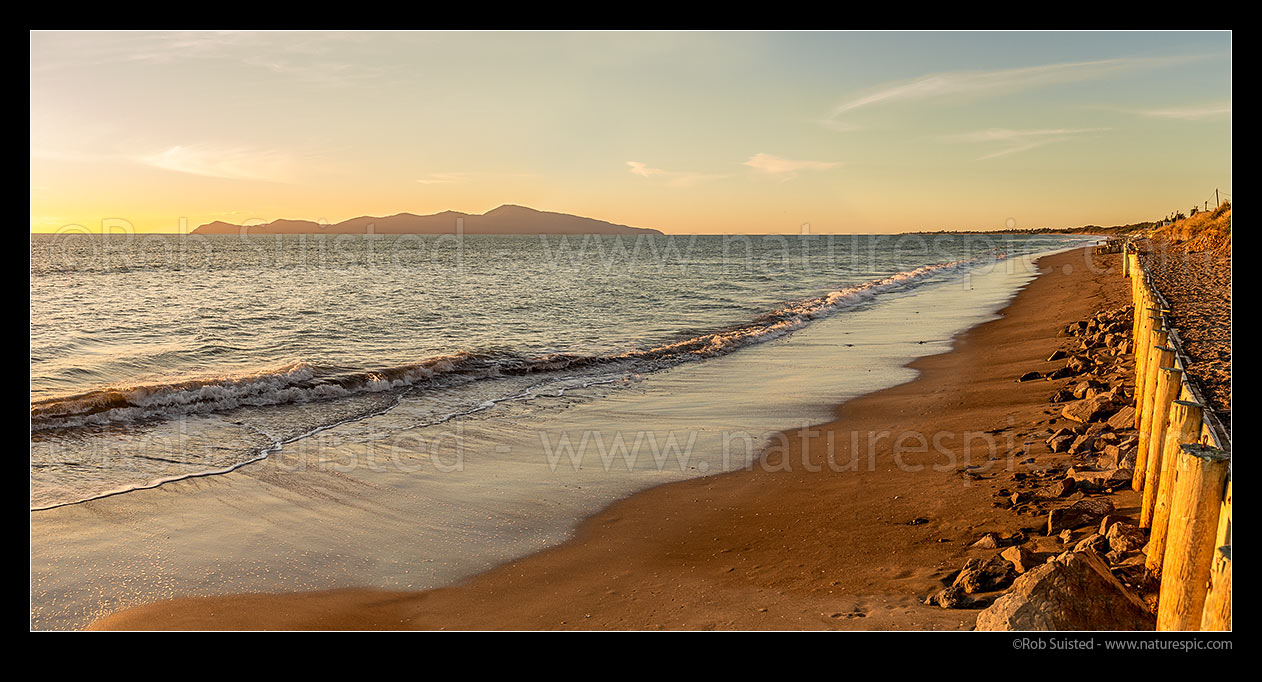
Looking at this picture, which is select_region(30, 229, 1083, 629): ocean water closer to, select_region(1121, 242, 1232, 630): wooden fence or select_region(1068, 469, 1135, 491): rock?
select_region(1068, 469, 1135, 491): rock

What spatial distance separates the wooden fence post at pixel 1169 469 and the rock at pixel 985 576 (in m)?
0.76

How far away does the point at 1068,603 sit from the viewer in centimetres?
392

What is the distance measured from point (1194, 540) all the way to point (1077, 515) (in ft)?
6.71

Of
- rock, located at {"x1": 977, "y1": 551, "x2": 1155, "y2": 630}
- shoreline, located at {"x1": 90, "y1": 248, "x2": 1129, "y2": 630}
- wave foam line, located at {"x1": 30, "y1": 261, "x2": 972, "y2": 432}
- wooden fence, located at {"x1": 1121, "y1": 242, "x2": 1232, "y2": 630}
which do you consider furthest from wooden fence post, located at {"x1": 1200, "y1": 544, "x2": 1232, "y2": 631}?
wave foam line, located at {"x1": 30, "y1": 261, "x2": 972, "y2": 432}

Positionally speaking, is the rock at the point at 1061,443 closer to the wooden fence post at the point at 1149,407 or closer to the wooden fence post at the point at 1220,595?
the wooden fence post at the point at 1149,407

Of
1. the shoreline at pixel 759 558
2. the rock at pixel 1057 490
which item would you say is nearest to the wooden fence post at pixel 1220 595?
the shoreline at pixel 759 558

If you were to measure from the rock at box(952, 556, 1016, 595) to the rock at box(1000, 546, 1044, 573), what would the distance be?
31mm

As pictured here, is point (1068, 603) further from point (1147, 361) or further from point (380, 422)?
point (380, 422)

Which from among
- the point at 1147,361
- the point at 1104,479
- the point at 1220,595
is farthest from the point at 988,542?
the point at 1147,361

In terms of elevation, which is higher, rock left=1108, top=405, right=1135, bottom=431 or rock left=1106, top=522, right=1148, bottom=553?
rock left=1108, top=405, right=1135, bottom=431

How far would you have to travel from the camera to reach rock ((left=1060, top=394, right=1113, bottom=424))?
821 cm
